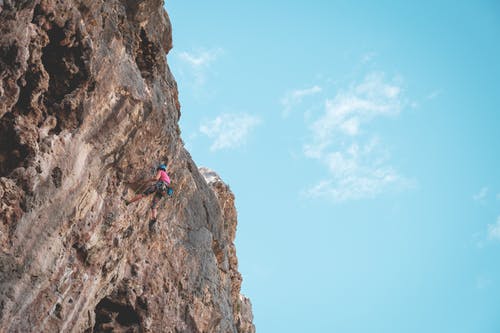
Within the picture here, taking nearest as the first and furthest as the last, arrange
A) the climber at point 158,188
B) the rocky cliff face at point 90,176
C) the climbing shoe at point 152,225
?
the rocky cliff face at point 90,176 → the climber at point 158,188 → the climbing shoe at point 152,225

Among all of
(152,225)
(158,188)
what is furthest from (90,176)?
(152,225)

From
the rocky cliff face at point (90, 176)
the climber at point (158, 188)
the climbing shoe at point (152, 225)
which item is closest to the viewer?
the rocky cliff face at point (90, 176)

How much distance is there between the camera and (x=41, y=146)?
428 inches

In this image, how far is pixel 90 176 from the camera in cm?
1241

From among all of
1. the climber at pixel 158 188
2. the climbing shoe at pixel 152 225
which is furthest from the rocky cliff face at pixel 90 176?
the climber at pixel 158 188

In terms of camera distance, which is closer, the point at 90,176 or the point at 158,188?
the point at 90,176

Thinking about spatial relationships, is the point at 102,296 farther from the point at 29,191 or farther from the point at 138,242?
the point at 29,191

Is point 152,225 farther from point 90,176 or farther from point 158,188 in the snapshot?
point 90,176

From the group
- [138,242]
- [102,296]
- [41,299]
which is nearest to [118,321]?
[102,296]

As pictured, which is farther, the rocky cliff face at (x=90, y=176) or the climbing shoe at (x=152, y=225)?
the climbing shoe at (x=152, y=225)

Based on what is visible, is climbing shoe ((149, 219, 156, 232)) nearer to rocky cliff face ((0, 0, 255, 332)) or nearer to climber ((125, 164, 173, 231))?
rocky cliff face ((0, 0, 255, 332))

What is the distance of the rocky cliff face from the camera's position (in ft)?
33.0

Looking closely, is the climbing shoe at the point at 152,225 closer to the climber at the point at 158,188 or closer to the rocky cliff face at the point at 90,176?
the rocky cliff face at the point at 90,176

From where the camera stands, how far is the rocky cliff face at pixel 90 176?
396 inches
